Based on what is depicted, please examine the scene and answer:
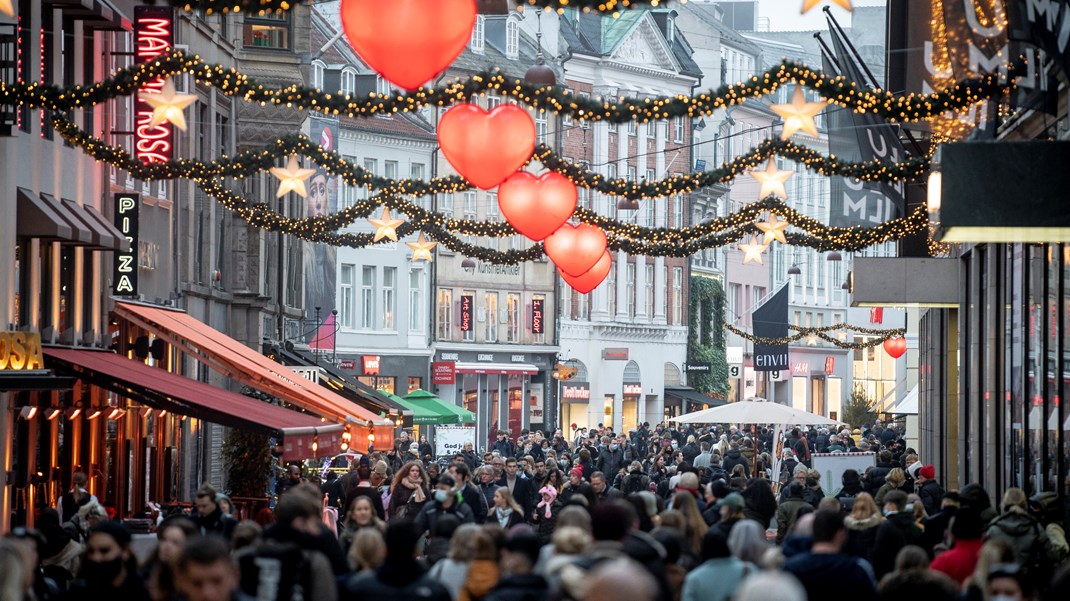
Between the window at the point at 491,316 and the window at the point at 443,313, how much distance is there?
7.22 feet

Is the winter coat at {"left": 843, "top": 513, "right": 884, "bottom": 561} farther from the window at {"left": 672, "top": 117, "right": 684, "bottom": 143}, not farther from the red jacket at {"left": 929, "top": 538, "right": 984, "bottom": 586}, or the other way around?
the window at {"left": 672, "top": 117, "right": 684, "bottom": 143}

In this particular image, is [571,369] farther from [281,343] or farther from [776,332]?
[281,343]

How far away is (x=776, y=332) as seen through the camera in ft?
185

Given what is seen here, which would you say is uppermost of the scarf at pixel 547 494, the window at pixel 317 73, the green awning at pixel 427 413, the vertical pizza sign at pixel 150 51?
the window at pixel 317 73

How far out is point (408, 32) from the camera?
1185cm

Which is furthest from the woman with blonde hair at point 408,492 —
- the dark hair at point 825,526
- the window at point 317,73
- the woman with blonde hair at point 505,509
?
the window at point 317,73

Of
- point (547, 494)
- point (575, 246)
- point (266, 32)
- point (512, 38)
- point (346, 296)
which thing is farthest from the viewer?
point (512, 38)

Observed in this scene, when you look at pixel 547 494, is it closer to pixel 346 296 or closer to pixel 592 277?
pixel 592 277

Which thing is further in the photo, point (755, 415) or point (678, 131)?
point (678, 131)

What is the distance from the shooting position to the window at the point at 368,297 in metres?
60.8

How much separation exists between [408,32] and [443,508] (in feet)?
22.5

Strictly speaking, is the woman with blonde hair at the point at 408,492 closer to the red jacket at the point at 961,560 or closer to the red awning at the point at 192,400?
the red awning at the point at 192,400

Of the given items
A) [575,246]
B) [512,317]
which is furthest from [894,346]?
[575,246]

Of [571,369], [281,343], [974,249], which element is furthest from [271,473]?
[571,369]
